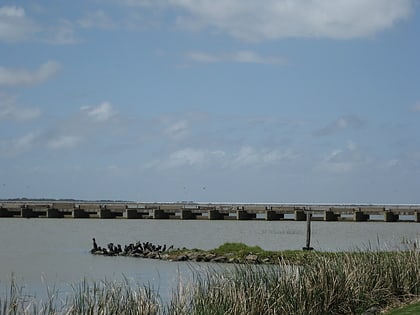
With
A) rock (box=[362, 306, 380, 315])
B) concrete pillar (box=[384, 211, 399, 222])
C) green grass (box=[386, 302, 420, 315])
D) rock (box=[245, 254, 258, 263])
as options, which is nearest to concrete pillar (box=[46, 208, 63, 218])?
concrete pillar (box=[384, 211, 399, 222])

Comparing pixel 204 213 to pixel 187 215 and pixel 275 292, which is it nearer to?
pixel 187 215

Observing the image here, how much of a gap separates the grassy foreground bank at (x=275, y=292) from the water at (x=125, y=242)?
1126 millimetres

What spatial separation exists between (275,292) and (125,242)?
36092mm

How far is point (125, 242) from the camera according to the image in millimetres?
51250

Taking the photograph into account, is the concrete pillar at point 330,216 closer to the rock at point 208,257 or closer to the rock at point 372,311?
the rock at point 208,257

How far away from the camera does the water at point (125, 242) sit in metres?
29.2

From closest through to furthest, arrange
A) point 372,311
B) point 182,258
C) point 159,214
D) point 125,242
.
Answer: point 372,311, point 182,258, point 125,242, point 159,214

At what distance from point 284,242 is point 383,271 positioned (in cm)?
3144

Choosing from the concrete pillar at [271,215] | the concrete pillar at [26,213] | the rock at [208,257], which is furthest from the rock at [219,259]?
the concrete pillar at [26,213]

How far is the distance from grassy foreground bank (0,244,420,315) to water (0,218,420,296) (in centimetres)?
113

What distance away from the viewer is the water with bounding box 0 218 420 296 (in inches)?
1148

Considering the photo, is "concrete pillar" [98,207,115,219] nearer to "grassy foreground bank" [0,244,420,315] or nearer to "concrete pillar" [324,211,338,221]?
"concrete pillar" [324,211,338,221]

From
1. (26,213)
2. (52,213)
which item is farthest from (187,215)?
(26,213)

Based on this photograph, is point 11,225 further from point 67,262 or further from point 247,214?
point 67,262
